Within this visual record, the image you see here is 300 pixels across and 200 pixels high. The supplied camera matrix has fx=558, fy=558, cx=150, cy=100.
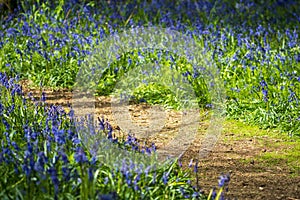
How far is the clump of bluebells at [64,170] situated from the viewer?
119 inches

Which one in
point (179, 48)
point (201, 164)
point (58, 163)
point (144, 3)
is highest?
point (144, 3)

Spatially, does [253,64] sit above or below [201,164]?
above

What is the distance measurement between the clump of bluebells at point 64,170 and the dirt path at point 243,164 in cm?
53

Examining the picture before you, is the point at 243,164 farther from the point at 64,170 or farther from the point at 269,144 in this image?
the point at 64,170

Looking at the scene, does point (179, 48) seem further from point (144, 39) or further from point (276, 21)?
point (276, 21)

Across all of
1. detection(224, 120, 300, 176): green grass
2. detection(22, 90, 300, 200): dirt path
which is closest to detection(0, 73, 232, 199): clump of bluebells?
detection(22, 90, 300, 200): dirt path

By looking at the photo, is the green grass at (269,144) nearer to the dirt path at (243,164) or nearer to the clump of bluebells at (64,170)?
the dirt path at (243,164)

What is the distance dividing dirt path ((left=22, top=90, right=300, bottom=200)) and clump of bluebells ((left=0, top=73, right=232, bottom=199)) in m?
0.53

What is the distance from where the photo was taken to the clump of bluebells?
9.88 feet

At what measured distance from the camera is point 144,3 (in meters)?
10.2

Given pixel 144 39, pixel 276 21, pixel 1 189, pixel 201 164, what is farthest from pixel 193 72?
pixel 1 189

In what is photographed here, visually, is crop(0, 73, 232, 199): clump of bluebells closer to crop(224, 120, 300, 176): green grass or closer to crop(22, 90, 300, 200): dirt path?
crop(22, 90, 300, 200): dirt path

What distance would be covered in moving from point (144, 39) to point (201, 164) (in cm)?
347

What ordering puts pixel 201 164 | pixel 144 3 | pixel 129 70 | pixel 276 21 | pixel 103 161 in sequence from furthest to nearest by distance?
pixel 144 3 < pixel 276 21 < pixel 129 70 < pixel 201 164 < pixel 103 161
